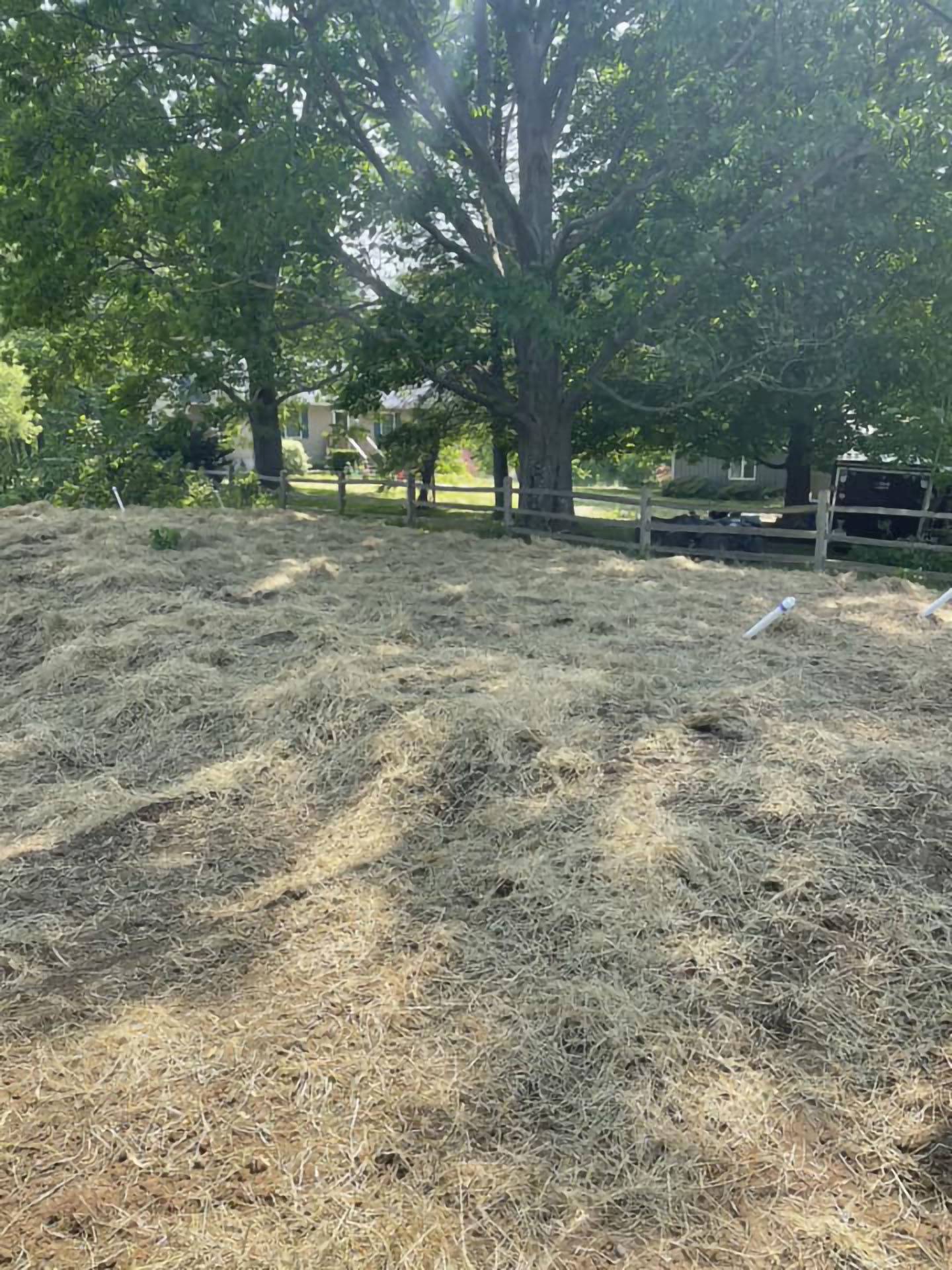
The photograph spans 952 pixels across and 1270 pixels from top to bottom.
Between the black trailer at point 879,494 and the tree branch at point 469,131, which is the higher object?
the tree branch at point 469,131

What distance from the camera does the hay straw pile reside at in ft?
6.25

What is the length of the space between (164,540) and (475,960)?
7.59 m

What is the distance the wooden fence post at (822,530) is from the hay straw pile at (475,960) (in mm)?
5804

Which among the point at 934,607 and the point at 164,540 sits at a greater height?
the point at 164,540

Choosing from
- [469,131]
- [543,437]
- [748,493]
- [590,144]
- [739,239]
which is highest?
[590,144]

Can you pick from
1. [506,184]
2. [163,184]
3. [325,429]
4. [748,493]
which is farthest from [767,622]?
[325,429]

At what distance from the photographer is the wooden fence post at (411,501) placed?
15531 millimetres

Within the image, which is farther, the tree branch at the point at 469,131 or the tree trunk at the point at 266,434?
the tree trunk at the point at 266,434

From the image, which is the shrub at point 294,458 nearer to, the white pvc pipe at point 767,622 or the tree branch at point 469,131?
the tree branch at point 469,131

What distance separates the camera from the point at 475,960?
2697mm

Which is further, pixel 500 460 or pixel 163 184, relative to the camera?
pixel 500 460

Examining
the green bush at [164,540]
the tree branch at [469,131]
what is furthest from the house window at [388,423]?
the green bush at [164,540]

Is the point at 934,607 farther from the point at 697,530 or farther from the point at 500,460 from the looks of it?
the point at 500,460

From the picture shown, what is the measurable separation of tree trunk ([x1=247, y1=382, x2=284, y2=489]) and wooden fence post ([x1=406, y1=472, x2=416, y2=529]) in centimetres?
575
